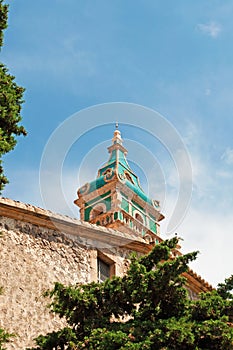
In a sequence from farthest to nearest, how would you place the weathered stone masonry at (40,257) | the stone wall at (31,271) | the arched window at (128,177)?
the arched window at (128,177) → the weathered stone masonry at (40,257) → the stone wall at (31,271)

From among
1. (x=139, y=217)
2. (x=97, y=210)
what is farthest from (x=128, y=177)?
(x=97, y=210)

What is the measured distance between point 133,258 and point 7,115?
12.8 ft

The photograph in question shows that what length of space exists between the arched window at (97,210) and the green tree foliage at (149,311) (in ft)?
95.2

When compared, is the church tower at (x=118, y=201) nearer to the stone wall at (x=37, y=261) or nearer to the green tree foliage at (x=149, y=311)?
the stone wall at (x=37, y=261)

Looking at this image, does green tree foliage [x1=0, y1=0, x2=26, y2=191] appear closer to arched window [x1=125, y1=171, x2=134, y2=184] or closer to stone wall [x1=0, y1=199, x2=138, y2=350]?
stone wall [x1=0, y1=199, x2=138, y2=350]

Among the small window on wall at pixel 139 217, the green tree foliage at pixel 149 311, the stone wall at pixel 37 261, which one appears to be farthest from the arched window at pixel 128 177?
the green tree foliage at pixel 149 311

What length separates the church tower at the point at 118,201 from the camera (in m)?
38.3

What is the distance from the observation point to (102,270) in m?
14.0

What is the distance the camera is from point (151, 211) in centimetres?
4391

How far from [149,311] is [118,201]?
29.0 meters

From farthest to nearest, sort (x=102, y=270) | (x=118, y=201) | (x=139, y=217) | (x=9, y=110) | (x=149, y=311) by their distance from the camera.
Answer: (x=139, y=217) < (x=118, y=201) < (x=102, y=270) < (x=9, y=110) < (x=149, y=311)

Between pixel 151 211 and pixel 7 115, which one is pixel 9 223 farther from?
pixel 151 211

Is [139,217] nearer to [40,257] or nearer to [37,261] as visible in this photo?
[40,257]

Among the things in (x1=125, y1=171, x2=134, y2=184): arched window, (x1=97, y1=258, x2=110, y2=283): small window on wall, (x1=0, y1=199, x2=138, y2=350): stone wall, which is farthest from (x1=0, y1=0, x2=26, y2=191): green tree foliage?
(x1=125, y1=171, x2=134, y2=184): arched window
